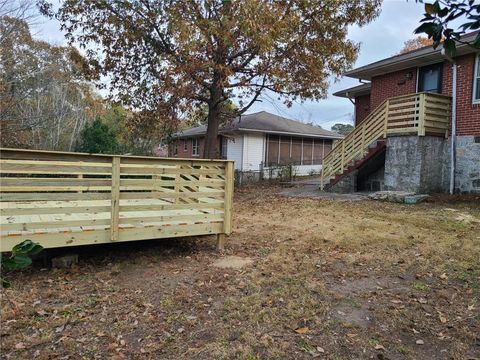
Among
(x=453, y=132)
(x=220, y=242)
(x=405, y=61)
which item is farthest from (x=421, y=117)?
(x=220, y=242)

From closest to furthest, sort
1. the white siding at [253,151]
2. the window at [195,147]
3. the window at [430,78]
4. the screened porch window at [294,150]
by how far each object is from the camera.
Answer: the window at [430,78]
the white siding at [253,151]
the screened porch window at [294,150]
the window at [195,147]

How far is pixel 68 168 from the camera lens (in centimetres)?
414

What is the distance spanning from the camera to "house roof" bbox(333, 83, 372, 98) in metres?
15.3

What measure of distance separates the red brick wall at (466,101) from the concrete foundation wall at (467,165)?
0.26 m

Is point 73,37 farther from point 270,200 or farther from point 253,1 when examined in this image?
point 270,200

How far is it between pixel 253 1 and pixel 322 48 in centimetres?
322

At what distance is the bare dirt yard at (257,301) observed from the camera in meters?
2.86

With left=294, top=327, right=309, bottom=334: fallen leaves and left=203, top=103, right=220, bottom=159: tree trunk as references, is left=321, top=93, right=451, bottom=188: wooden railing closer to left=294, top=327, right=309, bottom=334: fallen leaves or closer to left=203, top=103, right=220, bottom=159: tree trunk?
left=203, top=103, right=220, bottom=159: tree trunk

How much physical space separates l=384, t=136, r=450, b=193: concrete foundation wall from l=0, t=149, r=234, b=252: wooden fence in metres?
7.30

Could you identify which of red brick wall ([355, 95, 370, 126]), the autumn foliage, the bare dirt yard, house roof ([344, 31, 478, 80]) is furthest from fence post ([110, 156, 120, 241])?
red brick wall ([355, 95, 370, 126])

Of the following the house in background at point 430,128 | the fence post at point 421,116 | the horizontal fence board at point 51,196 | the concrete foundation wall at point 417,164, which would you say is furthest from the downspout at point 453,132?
the horizontal fence board at point 51,196

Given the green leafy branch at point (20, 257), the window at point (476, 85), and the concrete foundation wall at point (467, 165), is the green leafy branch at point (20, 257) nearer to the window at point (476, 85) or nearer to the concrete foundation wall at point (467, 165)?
the concrete foundation wall at point (467, 165)

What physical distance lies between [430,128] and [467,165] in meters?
1.47

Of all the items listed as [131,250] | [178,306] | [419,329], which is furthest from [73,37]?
[419,329]
